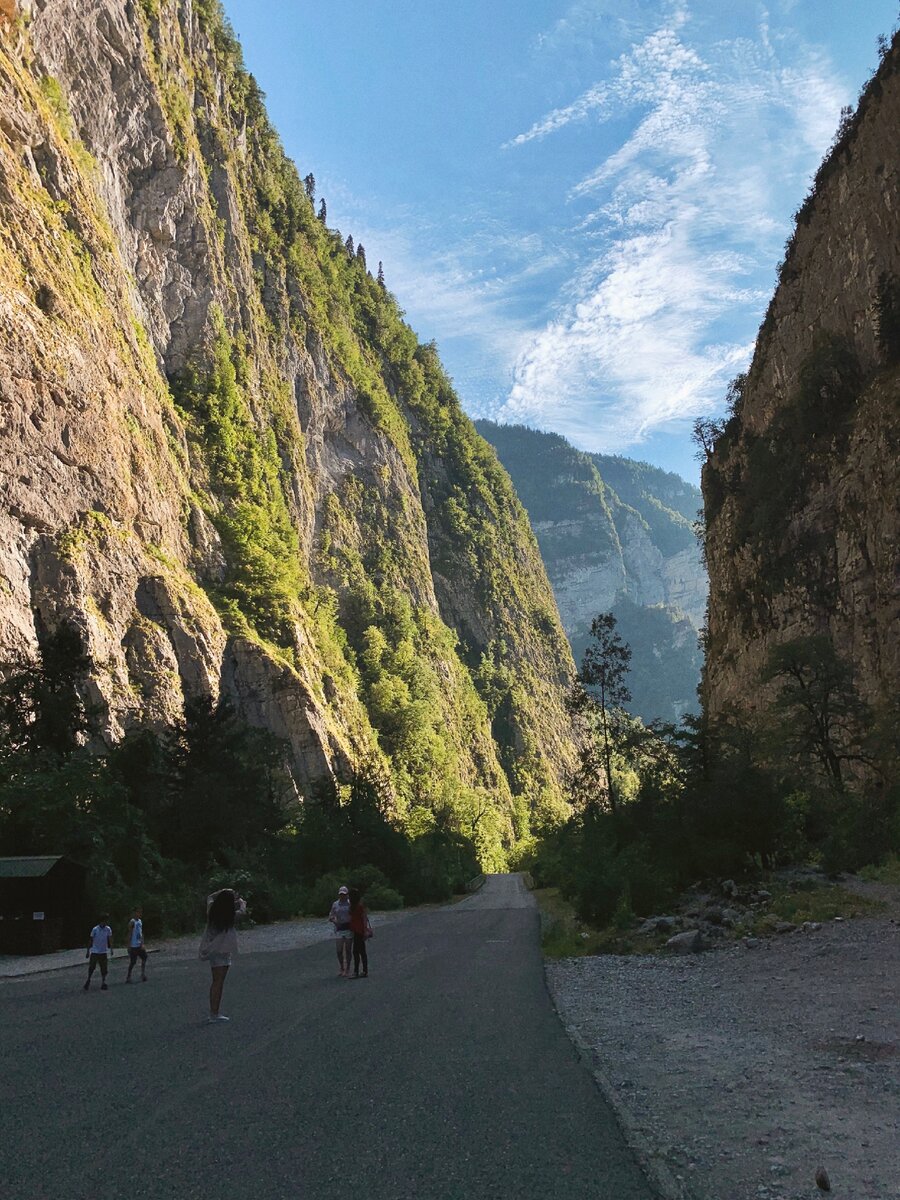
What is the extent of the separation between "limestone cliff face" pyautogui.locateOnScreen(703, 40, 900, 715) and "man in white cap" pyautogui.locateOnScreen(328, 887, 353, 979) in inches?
762

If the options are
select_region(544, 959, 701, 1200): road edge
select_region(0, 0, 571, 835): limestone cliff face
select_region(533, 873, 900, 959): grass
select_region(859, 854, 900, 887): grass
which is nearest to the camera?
select_region(544, 959, 701, 1200): road edge

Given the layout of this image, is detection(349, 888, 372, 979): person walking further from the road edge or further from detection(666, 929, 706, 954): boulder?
the road edge

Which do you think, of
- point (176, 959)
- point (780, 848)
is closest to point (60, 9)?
point (176, 959)

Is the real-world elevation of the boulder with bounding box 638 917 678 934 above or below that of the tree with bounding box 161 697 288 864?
below

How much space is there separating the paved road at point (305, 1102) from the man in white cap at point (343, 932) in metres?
2.68

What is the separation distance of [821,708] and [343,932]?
19.5 meters

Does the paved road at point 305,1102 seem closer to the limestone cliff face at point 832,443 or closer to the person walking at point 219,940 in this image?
the person walking at point 219,940

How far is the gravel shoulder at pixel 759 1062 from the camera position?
4621mm

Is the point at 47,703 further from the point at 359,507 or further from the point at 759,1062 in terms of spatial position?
the point at 359,507

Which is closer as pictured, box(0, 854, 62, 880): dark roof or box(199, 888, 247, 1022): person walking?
box(199, 888, 247, 1022): person walking

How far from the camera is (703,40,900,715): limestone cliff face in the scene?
29.6 meters

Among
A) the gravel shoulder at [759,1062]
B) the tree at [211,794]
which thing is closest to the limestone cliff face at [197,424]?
the tree at [211,794]

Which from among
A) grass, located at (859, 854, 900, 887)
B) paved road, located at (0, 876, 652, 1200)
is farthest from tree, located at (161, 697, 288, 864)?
grass, located at (859, 854, 900, 887)

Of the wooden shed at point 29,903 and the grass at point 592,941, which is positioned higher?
the wooden shed at point 29,903
